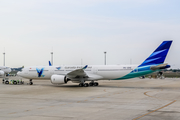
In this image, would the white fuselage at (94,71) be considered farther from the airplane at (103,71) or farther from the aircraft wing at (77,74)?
the aircraft wing at (77,74)

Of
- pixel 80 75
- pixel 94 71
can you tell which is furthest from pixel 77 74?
pixel 94 71

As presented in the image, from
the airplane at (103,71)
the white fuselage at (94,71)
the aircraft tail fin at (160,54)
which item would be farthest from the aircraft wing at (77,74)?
the aircraft tail fin at (160,54)

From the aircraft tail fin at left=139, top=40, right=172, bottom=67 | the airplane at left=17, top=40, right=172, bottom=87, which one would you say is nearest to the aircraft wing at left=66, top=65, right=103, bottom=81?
the airplane at left=17, top=40, right=172, bottom=87

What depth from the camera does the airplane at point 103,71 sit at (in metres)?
29.8

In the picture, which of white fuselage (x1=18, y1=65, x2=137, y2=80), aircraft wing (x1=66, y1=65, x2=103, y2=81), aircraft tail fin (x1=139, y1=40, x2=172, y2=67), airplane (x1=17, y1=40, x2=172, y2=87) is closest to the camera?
aircraft tail fin (x1=139, y1=40, x2=172, y2=67)

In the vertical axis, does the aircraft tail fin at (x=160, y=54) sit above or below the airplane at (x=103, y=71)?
above

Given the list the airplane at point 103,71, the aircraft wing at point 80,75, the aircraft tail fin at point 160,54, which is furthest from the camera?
the aircraft wing at point 80,75

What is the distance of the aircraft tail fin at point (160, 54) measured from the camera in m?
29.5

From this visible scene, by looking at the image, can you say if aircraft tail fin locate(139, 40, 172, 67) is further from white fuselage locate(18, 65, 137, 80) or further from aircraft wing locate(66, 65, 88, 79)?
aircraft wing locate(66, 65, 88, 79)

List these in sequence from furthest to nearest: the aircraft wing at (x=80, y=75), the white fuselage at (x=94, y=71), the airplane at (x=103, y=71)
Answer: the white fuselage at (x=94, y=71) → the aircraft wing at (x=80, y=75) → the airplane at (x=103, y=71)

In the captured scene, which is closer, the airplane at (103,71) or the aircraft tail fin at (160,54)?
the aircraft tail fin at (160,54)

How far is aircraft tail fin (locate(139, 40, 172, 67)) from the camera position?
29453mm

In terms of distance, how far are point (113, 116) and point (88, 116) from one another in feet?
4.43

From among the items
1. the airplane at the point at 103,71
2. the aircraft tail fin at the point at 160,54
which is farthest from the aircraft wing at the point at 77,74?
the aircraft tail fin at the point at 160,54
